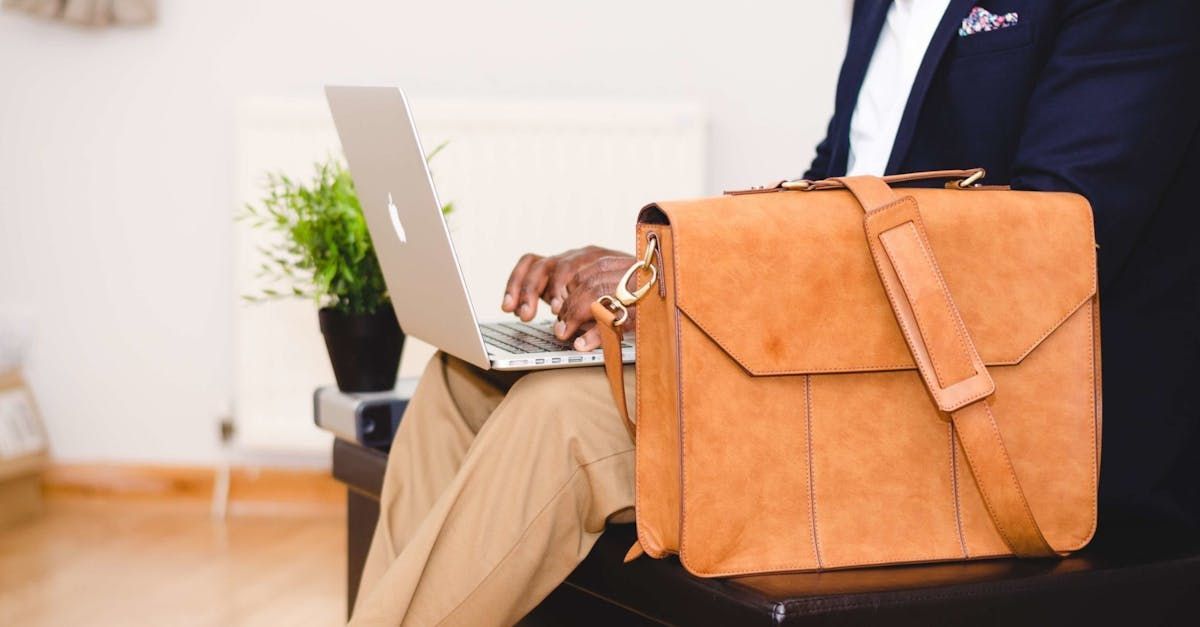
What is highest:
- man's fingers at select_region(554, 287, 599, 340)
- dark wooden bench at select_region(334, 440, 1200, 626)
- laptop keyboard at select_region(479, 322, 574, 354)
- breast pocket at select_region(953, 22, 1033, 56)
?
breast pocket at select_region(953, 22, 1033, 56)

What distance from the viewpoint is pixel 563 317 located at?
1191mm

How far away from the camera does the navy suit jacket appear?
104cm

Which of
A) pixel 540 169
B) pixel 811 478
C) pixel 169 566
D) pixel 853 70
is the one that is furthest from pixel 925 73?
pixel 169 566

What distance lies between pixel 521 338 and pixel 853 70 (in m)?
0.47

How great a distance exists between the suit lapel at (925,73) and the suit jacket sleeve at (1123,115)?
130 mm

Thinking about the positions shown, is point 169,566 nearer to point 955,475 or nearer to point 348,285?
point 348,285

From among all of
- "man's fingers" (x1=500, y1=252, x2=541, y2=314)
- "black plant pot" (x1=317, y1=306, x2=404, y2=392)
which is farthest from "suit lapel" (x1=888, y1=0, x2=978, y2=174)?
"black plant pot" (x1=317, y1=306, x2=404, y2=392)

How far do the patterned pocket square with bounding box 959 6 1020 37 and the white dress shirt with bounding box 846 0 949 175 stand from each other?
7cm

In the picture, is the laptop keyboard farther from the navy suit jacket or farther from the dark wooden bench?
the navy suit jacket

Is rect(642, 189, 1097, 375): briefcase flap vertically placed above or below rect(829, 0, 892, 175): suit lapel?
below

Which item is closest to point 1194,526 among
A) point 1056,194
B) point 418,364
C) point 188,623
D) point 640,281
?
point 1056,194


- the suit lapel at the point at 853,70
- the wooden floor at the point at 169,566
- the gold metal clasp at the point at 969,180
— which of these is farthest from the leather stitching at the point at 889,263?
the wooden floor at the point at 169,566

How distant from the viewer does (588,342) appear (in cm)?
114

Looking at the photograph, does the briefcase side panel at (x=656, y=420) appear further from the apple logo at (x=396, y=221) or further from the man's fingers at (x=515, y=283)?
the apple logo at (x=396, y=221)
